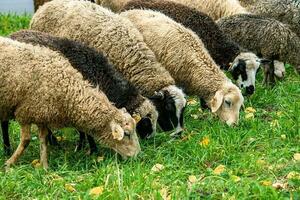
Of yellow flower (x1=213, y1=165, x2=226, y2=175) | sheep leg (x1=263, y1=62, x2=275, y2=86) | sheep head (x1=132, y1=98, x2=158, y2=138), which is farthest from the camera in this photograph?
sheep leg (x1=263, y1=62, x2=275, y2=86)

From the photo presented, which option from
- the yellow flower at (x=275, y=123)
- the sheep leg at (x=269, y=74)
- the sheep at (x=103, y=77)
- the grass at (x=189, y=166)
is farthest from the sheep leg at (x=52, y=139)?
the sheep leg at (x=269, y=74)

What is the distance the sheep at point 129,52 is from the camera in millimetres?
8172

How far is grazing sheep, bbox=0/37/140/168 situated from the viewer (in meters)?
6.79

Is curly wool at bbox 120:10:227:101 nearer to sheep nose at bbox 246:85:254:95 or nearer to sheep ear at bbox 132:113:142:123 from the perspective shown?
sheep nose at bbox 246:85:254:95

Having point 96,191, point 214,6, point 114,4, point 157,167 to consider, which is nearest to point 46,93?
point 157,167

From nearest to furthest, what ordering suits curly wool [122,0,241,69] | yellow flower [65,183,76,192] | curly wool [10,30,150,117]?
1. yellow flower [65,183,76,192]
2. curly wool [10,30,150,117]
3. curly wool [122,0,241,69]

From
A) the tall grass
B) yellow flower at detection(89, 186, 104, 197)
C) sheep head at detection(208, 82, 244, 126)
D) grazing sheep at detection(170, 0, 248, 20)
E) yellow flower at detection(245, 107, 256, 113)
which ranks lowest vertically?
the tall grass

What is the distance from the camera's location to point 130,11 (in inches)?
385

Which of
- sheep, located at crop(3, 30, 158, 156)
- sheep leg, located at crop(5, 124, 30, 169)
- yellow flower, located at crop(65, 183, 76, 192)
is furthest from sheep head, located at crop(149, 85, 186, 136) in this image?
yellow flower, located at crop(65, 183, 76, 192)

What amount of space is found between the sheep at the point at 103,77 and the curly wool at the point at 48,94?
1.35ft

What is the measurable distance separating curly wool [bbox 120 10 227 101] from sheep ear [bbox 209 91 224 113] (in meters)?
0.19

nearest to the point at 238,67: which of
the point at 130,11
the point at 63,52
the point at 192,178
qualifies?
the point at 130,11

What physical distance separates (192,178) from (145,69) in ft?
8.64

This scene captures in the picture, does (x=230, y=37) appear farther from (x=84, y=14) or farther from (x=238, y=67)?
(x=84, y=14)
